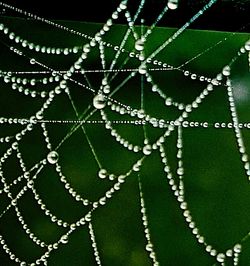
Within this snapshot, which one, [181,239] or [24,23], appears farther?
[181,239]

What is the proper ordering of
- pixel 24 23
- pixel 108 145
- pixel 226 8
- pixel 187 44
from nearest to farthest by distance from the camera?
pixel 226 8 → pixel 24 23 → pixel 187 44 → pixel 108 145

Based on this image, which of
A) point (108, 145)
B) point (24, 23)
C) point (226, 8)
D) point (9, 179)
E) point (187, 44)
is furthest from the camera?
point (108, 145)

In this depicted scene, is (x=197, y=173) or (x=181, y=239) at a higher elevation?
(x=197, y=173)

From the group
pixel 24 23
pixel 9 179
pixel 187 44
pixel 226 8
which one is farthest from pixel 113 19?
pixel 9 179

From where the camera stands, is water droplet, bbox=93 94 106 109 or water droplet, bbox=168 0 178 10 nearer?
water droplet, bbox=168 0 178 10

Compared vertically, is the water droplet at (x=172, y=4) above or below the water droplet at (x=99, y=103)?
above

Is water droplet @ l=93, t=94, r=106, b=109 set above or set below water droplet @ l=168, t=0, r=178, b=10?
below

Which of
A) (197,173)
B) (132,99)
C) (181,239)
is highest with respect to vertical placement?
(132,99)

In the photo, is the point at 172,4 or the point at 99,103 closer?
the point at 172,4

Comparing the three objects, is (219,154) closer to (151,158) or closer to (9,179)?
(151,158)

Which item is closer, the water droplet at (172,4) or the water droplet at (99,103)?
the water droplet at (172,4)
